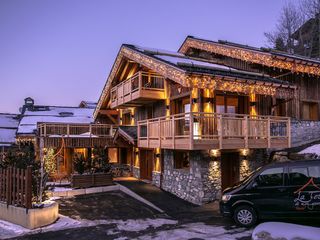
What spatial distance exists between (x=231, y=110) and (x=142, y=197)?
641 cm

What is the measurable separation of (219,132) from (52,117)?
87.8 feet

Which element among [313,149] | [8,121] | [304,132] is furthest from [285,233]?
[8,121]

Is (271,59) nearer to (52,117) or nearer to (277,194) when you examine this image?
(277,194)

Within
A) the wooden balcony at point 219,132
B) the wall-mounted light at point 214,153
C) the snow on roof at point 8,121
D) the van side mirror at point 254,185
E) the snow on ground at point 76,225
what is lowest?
the snow on ground at point 76,225

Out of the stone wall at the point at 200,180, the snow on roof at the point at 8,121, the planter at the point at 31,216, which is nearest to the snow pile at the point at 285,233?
the stone wall at the point at 200,180

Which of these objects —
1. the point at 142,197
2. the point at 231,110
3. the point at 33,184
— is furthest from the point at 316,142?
the point at 33,184

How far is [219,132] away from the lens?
14031 millimetres

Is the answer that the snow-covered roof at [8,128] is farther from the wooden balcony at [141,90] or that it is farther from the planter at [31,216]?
the planter at [31,216]

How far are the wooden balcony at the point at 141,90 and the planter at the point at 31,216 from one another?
903 centimetres

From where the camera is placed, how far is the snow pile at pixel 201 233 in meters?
9.77

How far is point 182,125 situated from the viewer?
17.2 metres

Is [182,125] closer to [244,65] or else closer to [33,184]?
[244,65]

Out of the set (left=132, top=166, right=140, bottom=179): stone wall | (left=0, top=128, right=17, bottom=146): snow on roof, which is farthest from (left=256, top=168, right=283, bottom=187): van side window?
(left=0, top=128, right=17, bottom=146): snow on roof

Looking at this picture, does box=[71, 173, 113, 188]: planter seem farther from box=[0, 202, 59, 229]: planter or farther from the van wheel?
the van wheel
